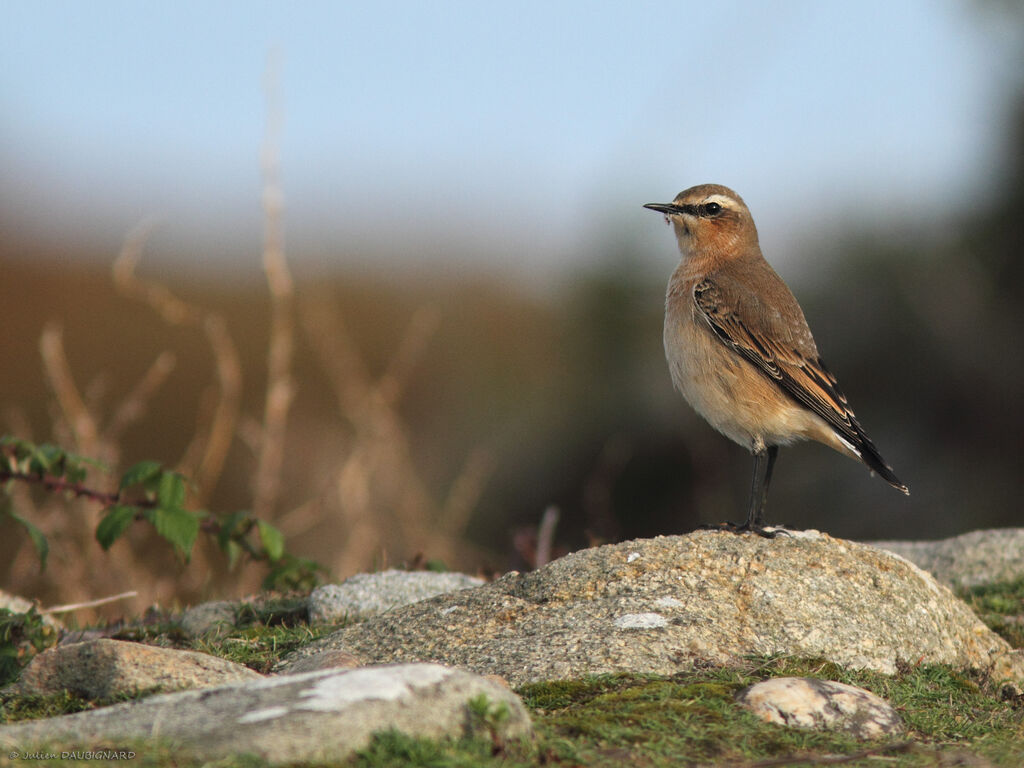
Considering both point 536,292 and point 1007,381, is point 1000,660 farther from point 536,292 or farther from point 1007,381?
point 536,292

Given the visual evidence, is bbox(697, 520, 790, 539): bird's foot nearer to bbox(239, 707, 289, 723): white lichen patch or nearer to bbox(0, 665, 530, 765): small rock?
bbox(0, 665, 530, 765): small rock

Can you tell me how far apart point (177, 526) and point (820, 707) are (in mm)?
2961

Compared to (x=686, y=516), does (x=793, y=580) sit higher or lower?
higher

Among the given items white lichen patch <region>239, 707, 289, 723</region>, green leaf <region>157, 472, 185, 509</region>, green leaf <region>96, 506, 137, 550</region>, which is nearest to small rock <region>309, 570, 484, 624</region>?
green leaf <region>157, 472, 185, 509</region>

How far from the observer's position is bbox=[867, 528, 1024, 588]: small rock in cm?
692

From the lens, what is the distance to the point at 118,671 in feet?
12.3

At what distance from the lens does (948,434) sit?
1273 cm

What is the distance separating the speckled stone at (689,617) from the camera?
4.30 meters

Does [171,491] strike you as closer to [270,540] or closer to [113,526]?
[113,526]

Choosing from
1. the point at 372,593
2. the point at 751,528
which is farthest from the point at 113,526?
the point at 751,528

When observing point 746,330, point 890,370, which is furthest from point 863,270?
point 746,330

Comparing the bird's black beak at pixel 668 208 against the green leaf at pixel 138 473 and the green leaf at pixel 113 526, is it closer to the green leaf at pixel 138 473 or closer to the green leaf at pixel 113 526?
the green leaf at pixel 138 473

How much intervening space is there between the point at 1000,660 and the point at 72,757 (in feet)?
12.4

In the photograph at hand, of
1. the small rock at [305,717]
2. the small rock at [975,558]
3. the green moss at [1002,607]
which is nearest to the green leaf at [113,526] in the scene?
the small rock at [305,717]
